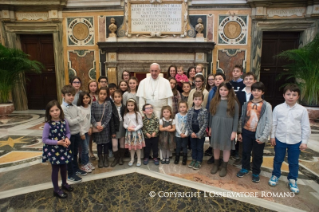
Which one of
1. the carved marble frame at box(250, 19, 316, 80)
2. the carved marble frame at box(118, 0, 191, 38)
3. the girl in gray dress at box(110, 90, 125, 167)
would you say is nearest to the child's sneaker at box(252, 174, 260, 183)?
the girl in gray dress at box(110, 90, 125, 167)

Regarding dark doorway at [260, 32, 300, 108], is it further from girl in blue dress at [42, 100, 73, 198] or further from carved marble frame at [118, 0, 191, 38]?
girl in blue dress at [42, 100, 73, 198]

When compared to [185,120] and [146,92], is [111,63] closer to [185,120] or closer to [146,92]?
[146,92]

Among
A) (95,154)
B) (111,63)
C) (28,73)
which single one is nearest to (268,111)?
(95,154)

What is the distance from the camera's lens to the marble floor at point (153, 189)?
7.29 feet

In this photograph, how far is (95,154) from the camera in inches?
144

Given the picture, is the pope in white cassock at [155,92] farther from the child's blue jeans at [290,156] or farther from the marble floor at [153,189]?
the child's blue jeans at [290,156]

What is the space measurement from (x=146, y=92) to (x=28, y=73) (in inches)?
259

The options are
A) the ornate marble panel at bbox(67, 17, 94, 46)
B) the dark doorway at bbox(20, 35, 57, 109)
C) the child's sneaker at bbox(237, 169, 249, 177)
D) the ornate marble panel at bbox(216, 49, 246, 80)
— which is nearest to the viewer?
the child's sneaker at bbox(237, 169, 249, 177)

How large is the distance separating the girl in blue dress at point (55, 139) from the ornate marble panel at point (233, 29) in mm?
6060

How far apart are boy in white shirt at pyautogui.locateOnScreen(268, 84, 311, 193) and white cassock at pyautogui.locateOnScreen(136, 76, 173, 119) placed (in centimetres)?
162

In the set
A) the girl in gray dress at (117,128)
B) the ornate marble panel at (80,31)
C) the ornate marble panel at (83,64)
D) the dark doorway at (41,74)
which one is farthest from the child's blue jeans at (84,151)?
the dark doorway at (41,74)

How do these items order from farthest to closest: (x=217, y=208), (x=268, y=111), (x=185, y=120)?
1. (x=185, y=120)
2. (x=268, y=111)
3. (x=217, y=208)

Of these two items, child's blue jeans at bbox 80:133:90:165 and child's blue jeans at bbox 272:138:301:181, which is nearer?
child's blue jeans at bbox 272:138:301:181

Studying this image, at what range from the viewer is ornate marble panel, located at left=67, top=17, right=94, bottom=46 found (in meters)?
7.00
